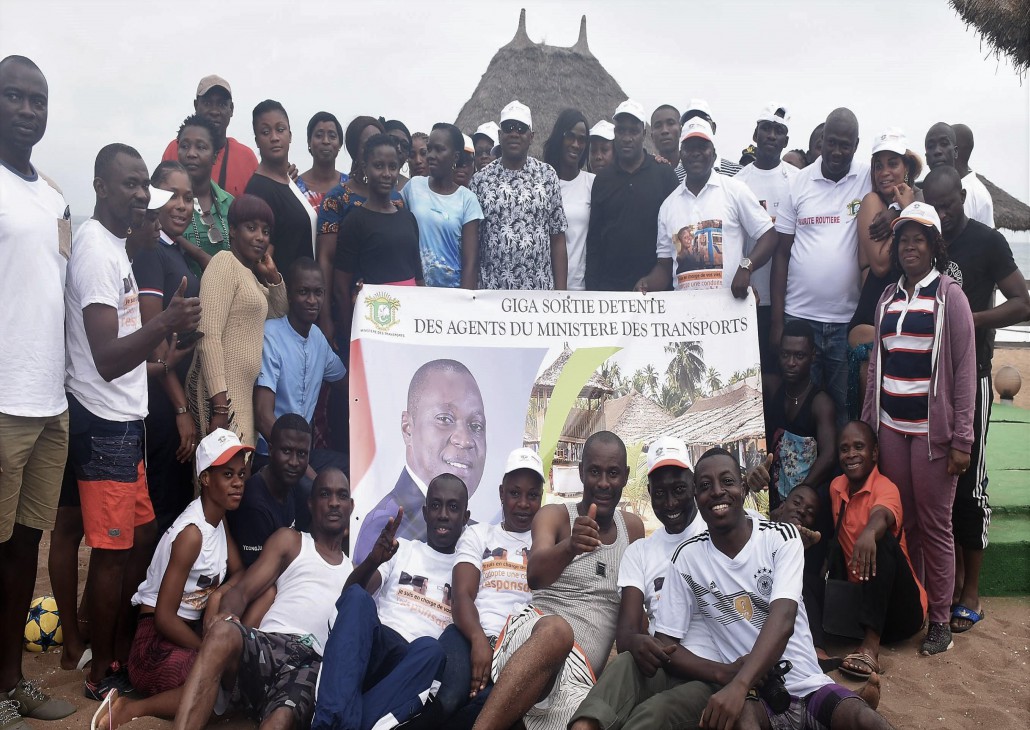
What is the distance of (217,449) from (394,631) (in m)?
1.27

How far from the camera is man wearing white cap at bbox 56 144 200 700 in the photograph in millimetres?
4344

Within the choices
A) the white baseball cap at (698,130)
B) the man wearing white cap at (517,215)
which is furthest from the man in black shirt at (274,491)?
the white baseball cap at (698,130)

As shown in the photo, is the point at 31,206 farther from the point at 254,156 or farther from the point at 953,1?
the point at 953,1

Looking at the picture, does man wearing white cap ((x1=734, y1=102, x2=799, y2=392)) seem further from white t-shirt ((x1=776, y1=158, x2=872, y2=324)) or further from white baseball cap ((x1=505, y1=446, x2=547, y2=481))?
white baseball cap ((x1=505, y1=446, x2=547, y2=481))

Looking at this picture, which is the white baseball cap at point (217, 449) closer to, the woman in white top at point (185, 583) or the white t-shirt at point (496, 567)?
the woman in white top at point (185, 583)

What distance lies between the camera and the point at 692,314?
6.20 m

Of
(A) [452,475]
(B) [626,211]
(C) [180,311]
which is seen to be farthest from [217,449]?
(B) [626,211]

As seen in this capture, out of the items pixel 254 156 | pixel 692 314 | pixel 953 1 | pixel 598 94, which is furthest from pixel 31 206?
pixel 598 94

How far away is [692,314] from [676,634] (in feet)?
8.52

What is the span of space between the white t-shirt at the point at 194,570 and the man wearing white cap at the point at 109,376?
0.17 metres

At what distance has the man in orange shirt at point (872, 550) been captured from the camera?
A: 195 inches

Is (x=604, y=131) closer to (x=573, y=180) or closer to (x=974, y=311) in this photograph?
(x=573, y=180)

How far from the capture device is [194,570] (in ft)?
14.6

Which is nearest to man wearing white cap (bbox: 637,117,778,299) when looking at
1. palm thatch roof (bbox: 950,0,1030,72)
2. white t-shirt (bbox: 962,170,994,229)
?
white t-shirt (bbox: 962,170,994,229)
